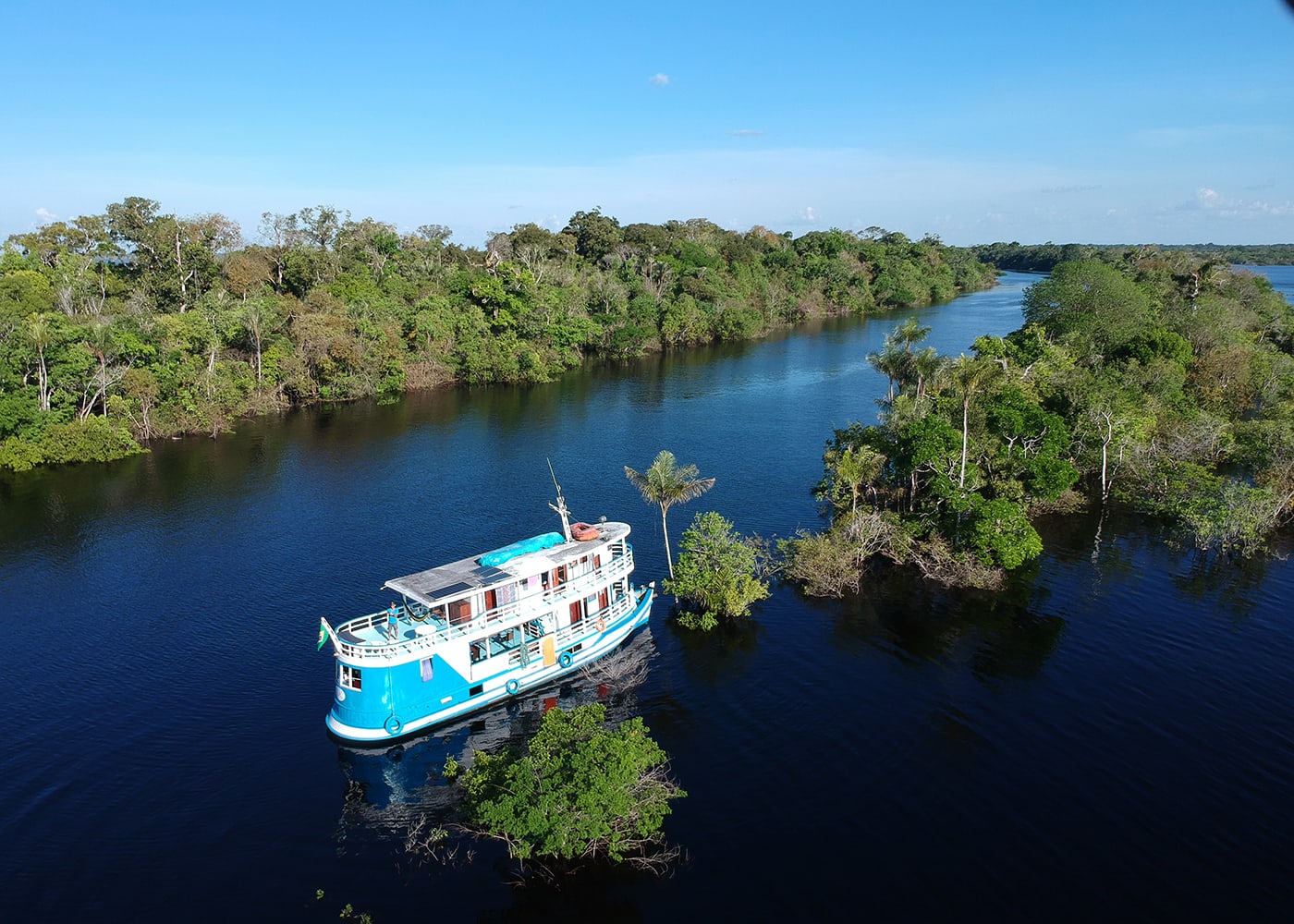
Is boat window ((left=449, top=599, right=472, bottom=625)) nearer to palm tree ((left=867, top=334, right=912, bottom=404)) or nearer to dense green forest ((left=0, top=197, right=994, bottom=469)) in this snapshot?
palm tree ((left=867, top=334, right=912, bottom=404))

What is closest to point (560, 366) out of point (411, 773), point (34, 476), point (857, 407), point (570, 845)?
point (857, 407)

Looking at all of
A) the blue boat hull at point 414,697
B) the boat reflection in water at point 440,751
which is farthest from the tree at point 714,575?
the blue boat hull at point 414,697

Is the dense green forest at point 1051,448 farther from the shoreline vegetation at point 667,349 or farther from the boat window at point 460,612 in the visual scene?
the boat window at point 460,612

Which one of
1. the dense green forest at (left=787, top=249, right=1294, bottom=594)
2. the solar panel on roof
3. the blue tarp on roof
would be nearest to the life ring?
the blue tarp on roof

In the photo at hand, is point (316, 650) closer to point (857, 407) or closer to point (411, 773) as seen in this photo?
point (411, 773)

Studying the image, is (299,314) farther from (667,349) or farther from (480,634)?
(480,634)

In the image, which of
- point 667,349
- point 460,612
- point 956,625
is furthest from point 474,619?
point 667,349
